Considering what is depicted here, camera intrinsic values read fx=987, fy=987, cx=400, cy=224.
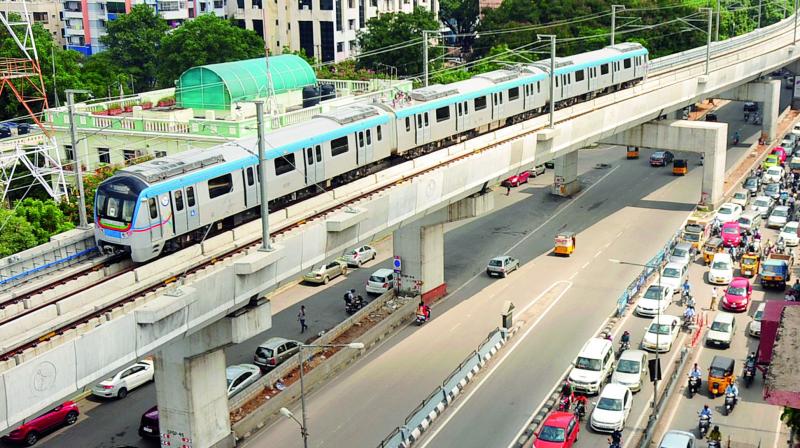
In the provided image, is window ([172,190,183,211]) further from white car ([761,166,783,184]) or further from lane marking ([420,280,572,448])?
white car ([761,166,783,184])

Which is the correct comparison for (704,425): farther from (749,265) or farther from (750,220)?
(750,220)

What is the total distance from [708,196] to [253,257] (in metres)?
45.2

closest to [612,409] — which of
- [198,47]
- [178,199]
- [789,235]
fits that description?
[178,199]

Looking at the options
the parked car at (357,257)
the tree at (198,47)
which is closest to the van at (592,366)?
the parked car at (357,257)

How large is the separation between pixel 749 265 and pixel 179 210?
3406 centimetres

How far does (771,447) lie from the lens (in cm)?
3619

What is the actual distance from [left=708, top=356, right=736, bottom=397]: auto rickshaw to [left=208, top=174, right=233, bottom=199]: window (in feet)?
69.0

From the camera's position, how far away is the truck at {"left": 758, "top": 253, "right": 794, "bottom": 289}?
52.9 m

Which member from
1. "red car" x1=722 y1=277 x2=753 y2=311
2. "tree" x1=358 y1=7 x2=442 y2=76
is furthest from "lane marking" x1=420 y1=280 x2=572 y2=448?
"tree" x1=358 y1=7 x2=442 y2=76

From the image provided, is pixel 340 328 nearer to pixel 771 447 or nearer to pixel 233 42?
pixel 771 447

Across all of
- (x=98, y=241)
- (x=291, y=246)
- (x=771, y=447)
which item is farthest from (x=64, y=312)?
(x=771, y=447)

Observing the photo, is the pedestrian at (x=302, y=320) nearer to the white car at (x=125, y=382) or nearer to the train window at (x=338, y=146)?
the white car at (x=125, y=382)

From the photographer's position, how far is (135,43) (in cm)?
11112

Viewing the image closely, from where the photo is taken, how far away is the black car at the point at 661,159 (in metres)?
82.8
